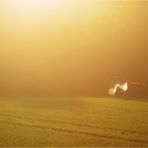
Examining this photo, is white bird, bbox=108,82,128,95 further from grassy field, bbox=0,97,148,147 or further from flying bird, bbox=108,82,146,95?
grassy field, bbox=0,97,148,147

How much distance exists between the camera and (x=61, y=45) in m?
17.7

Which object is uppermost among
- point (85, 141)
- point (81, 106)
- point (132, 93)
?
point (132, 93)

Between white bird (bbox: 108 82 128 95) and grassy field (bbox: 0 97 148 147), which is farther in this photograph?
white bird (bbox: 108 82 128 95)

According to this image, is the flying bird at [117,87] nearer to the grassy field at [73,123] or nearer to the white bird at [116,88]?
the white bird at [116,88]

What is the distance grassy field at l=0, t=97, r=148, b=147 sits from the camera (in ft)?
24.6

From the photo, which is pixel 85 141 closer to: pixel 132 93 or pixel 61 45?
pixel 132 93

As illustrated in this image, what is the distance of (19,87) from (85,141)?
10030 millimetres

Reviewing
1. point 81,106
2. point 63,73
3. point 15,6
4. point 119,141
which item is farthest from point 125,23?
point 119,141

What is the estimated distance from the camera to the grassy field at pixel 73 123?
750 centimetres

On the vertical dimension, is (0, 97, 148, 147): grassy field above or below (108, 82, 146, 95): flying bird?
below

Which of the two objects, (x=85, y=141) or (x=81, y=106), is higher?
(x=81, y=106)

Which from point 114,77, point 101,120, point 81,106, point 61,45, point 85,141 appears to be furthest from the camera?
point 61,45

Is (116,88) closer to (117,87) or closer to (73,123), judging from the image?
(117,87)

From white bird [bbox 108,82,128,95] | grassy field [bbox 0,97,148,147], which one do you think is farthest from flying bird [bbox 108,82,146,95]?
grassy field [bbox 0,97,148,147]
